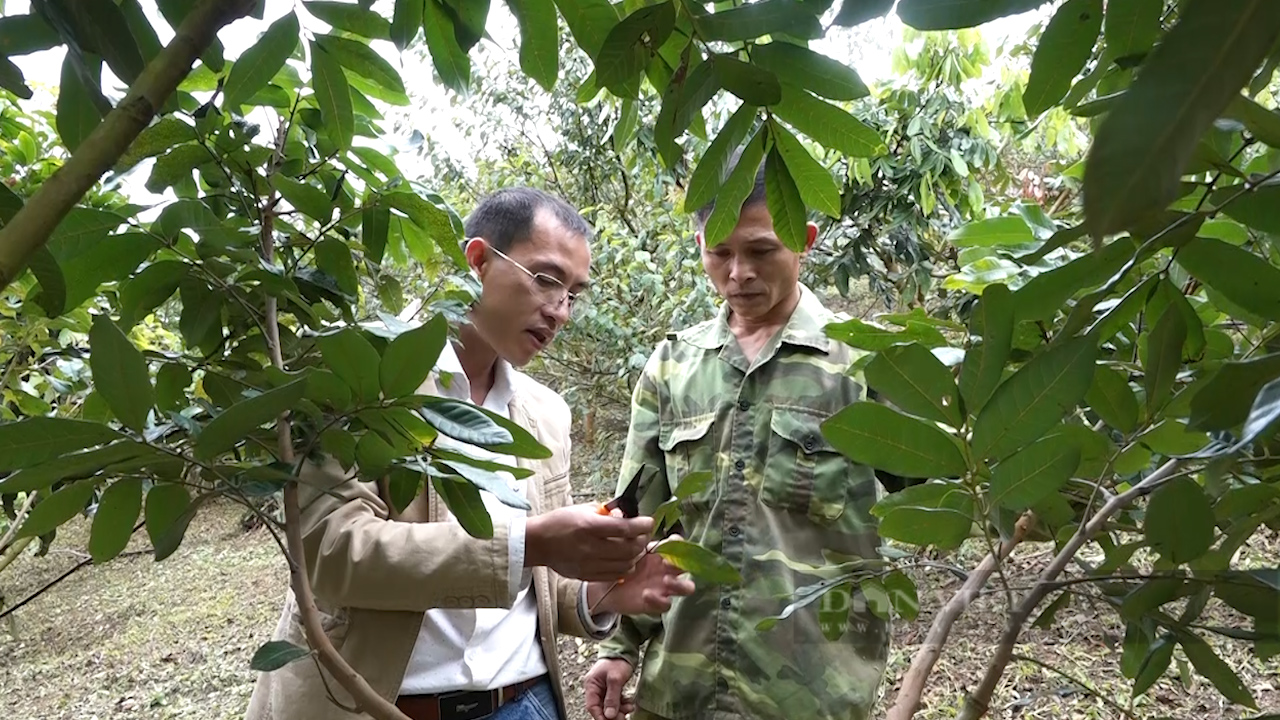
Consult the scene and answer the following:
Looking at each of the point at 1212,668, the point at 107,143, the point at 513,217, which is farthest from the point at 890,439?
the point at 513,217

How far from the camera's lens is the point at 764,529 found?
1099 millimetres

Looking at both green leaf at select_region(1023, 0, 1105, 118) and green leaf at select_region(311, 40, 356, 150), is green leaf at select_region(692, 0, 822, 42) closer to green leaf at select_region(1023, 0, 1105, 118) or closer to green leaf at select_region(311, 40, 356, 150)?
green leaf at select_region(1023, 0, 1105, 118)

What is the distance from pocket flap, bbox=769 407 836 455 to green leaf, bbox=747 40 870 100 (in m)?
0.66

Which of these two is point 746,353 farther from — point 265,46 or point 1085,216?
point 1085,216

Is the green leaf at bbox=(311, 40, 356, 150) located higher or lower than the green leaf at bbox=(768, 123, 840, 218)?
lower

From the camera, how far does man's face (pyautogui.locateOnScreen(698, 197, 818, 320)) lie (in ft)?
3.65

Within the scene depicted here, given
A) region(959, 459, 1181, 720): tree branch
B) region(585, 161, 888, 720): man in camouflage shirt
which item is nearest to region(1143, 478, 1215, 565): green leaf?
region(959, 459, 1181, 720): tree branch

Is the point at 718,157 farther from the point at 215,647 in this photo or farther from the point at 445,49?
the point at 215,647

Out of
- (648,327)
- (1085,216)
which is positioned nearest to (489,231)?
(1085,216)

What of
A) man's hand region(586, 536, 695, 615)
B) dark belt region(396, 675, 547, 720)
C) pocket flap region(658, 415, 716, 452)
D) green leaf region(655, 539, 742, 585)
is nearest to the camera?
green leaf region(655, 539, 742, 585)

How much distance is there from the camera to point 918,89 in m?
2.31

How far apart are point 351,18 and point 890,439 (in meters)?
0.43

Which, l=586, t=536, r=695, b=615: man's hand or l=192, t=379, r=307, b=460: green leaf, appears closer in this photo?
l=192, t=379, r=307, b=460: green leaf

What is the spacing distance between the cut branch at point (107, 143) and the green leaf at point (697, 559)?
43cm
